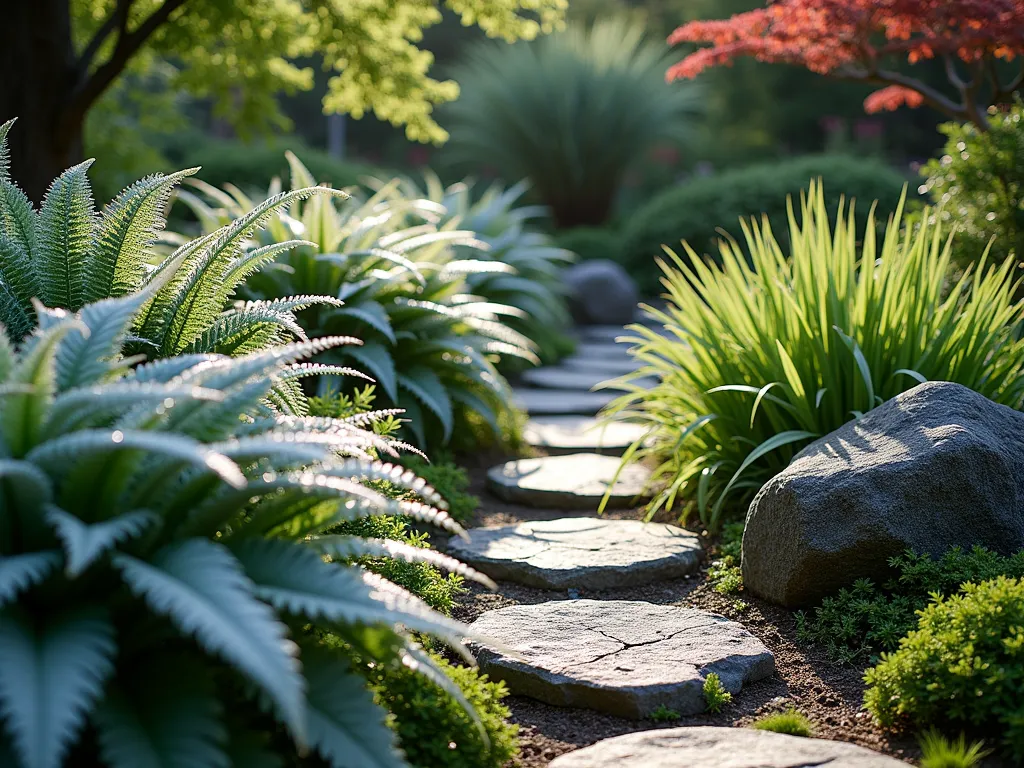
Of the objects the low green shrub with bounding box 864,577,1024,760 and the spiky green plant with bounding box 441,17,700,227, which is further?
the spiky green plant with bounding box 441,17,700,227

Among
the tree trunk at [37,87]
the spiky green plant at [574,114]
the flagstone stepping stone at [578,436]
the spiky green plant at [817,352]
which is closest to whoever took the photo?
the spiky green plant at [817,352]

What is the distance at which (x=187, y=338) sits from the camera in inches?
108

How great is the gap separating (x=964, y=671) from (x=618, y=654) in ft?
2.70

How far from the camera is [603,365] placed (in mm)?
7129

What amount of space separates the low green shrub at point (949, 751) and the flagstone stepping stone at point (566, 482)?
1901 millimetres

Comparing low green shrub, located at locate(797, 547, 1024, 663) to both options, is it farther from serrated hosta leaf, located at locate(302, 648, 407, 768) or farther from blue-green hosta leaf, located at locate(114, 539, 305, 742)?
blue-green hosta leaf, located at locate(114, 539, 305, 742)

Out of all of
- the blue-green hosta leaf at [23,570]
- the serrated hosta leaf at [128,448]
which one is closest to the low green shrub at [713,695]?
the serrated hosta leaf at [128,448]

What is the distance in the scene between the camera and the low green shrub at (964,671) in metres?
2.07

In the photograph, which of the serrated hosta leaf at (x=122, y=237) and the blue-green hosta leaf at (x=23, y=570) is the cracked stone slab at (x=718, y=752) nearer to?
the blue-green hosta leaf at (x=23, y=570)

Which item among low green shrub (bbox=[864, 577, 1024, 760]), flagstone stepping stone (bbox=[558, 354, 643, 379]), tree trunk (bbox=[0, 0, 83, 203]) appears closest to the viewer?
low green shrub (bbox=[864, 577, 1024, 760])

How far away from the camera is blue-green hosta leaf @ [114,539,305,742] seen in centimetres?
131

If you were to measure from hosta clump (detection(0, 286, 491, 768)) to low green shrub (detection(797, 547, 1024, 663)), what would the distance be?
4.49ft

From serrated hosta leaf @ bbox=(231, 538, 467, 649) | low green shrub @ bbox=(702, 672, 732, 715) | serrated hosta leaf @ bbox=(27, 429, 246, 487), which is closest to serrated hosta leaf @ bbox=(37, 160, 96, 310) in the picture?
serrated hosta leaf @ bbox=(27, 429, 246, 487)

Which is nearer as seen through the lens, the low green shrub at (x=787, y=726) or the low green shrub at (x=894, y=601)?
the low green shrub at (x=787, y=726)
